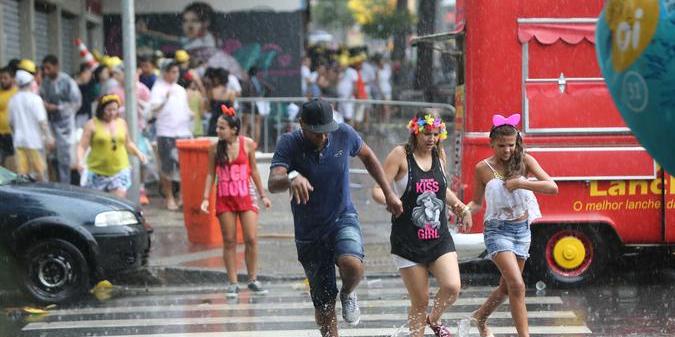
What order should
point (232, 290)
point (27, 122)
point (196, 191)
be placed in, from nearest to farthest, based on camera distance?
point (232, 290) → point (196, 191) → point (27, 122)

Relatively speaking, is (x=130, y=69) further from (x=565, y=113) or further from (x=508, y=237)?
(x=508, y=237)

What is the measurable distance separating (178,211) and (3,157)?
2.43 metres

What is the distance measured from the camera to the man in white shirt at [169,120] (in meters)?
15.4

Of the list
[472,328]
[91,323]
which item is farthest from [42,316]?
[472,328]

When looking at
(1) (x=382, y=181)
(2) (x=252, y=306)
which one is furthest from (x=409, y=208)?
(2) (x=252, y=306)

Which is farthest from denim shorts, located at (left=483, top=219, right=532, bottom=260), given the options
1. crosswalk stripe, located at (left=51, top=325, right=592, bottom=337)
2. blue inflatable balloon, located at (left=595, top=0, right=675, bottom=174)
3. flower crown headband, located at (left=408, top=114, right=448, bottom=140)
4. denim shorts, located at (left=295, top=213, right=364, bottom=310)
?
blue inflatable balloon, located at (left=595, top=0, right=675, bottom=174)

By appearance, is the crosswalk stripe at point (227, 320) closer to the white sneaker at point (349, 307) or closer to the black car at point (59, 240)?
the black car at point (59, 240)

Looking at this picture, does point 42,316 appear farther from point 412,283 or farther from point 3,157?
point 3,157

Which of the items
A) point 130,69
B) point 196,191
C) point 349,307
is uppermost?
point 130,69

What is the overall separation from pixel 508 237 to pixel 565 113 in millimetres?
2767

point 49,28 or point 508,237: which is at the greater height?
point 49,28

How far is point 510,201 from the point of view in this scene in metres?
7.56

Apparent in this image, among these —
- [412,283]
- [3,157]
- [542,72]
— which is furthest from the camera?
[3,157]

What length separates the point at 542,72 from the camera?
9.99 m
